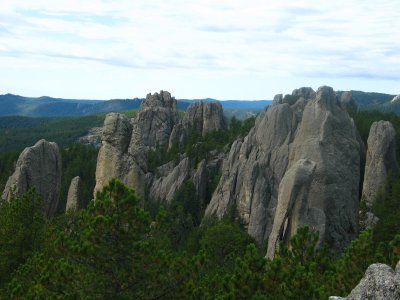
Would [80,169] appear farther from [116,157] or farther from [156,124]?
[116,157]

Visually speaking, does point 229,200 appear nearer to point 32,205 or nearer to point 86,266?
point 32,205

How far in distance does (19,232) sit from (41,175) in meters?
14.6

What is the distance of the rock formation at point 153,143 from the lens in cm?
3369

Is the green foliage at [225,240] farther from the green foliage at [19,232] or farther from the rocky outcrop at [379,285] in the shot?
the rocky outcrop at [379,285]

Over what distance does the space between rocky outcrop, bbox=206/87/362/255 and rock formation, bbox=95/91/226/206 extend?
36.0 feet

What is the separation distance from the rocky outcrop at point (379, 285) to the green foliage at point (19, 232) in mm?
22962

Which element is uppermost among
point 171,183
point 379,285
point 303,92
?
point 303,92

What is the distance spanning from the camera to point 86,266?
2111 centimetres

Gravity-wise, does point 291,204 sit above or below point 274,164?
above

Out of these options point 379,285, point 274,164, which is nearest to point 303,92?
point 274,164

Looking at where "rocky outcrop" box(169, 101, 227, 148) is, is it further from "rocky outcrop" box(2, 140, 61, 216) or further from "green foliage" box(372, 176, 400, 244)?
"rocky outcrop" box(2, 140, 61, 216)

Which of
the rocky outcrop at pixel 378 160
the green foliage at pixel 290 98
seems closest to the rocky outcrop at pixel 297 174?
the rocky outcrop at pixel 378 160

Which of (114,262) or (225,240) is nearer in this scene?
(114,262)

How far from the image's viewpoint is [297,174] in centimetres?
4084
